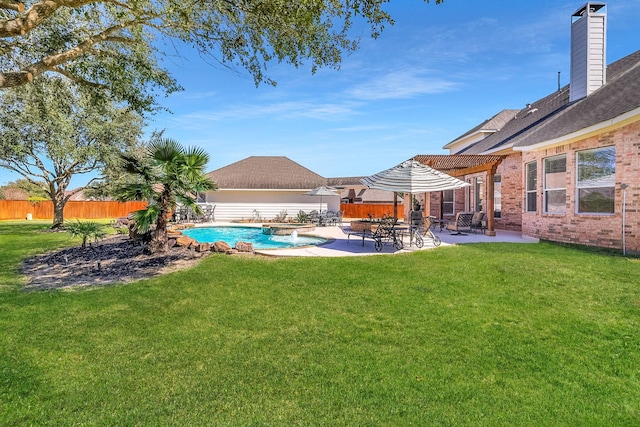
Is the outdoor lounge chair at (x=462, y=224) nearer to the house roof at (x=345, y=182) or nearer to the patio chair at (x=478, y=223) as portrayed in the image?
the patio chair at (x=478, y=223)

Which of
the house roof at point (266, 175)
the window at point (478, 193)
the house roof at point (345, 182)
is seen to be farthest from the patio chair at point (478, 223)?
the house roof at point (345, 182)

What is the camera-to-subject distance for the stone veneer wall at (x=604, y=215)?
992 cm

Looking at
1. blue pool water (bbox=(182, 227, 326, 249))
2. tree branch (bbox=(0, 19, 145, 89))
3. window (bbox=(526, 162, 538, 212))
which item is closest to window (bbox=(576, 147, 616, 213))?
window (bbox=(526, 162, 538, 212))

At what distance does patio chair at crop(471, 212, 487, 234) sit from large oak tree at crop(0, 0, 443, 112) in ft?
34.6

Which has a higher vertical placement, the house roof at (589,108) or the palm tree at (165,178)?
the house roof at (589,108)

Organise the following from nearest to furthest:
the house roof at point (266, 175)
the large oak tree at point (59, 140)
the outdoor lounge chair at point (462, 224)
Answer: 1. the outdoor lounge chair at point (462, 224)
2. the large oak tree at point (59, 140)
3. the house roof at point (266, 175)

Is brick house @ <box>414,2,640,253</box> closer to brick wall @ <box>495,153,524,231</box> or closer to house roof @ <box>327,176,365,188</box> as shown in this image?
brick wall @ <box>495,153,524,231</box>

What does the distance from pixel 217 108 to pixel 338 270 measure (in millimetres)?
16656

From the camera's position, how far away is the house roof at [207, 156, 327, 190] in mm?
28250

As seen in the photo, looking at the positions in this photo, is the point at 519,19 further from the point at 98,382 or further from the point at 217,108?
the point at 98,382

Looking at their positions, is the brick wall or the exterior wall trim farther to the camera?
the brick wall

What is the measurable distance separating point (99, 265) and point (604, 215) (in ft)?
48.8

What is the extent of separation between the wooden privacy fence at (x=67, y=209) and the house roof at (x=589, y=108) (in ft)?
114

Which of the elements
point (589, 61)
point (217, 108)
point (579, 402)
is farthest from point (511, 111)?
point (579, 402)
